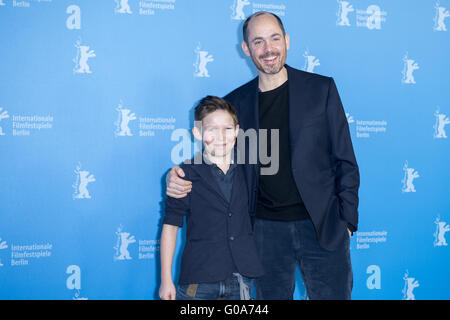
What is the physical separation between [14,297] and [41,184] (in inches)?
30.7

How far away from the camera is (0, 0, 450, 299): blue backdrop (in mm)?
2727


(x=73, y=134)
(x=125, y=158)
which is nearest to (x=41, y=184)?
(x=73, y=134)

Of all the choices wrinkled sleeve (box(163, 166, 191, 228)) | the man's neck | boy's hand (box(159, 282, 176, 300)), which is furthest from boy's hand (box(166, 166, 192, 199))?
the man's neck

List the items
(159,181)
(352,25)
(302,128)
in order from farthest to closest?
(352,25) → (159,181) → (302,128)

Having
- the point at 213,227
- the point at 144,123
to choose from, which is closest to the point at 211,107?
the point at 213,227

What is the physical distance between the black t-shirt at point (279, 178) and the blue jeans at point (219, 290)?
406 mm

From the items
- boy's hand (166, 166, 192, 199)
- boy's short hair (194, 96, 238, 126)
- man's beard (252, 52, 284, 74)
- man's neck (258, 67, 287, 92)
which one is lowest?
boy's hand (166, 166, 192, 199)

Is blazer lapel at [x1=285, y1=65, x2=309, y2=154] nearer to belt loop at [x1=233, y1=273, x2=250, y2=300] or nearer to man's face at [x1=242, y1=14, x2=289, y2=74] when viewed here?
man's face at [x1=242, y1=14, x2=289, y2=74]

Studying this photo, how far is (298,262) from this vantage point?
7.09 feet

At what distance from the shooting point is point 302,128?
2098mm

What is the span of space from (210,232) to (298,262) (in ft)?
1.94

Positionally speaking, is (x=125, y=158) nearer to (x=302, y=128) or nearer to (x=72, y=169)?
(x=72, y=169)

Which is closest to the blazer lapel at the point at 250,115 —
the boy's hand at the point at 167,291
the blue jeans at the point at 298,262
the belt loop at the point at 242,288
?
the blue jeans at the point at 298,262

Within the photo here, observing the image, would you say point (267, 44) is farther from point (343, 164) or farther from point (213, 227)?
point (213, 227)
